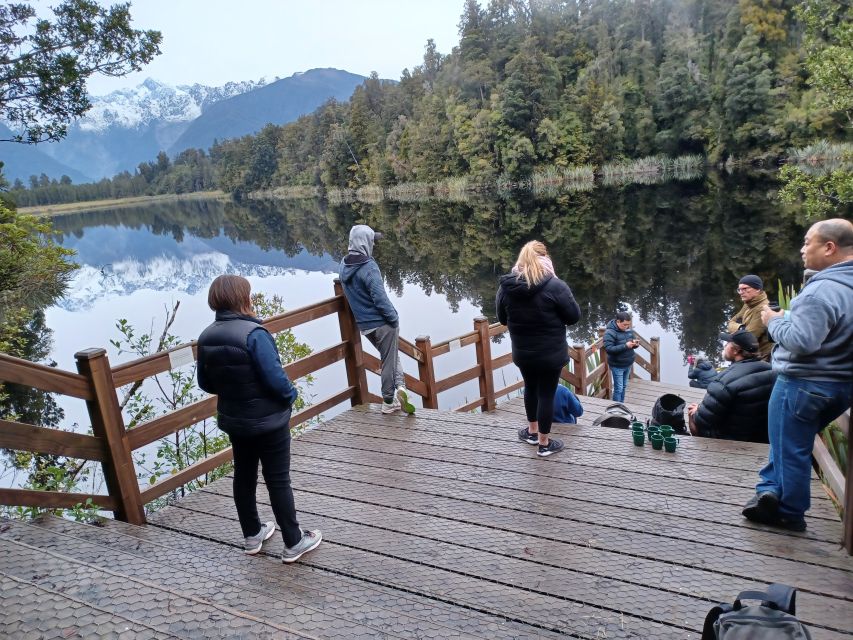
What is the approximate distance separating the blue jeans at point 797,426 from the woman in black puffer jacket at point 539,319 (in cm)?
139

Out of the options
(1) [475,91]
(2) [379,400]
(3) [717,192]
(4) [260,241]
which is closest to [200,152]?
(1) [475,91]

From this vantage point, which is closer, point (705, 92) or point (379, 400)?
point (379, 400)

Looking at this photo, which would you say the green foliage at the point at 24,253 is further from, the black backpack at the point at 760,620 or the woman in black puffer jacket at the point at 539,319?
the black backpack at the point at 760,620

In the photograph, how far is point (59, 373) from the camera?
3061 millimetres

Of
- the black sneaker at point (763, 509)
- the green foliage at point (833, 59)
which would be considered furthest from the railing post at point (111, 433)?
the green foliage at point (833, 59)

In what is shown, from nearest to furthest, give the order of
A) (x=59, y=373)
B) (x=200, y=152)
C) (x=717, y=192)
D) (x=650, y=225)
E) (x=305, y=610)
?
(x=305, y=610), (x=59, y=373), (x=650, y=225), (x=717, y=192), (x=200, y=152)

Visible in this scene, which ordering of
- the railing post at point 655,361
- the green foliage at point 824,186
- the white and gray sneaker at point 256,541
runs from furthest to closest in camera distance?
the green foliage at point 824,186 < the railing post at point 655,361 < the white and gray sneaker at point 256,541

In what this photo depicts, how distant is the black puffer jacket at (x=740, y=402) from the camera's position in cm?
406

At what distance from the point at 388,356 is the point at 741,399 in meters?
2.72

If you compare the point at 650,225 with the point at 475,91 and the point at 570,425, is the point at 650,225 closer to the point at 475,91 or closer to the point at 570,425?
the point at 570,425

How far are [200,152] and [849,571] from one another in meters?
152

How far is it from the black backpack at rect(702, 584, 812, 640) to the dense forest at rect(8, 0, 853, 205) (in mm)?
45691

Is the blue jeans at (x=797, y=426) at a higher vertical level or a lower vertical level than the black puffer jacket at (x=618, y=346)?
higher

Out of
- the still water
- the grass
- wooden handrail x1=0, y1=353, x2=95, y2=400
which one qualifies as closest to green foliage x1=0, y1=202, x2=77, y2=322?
the still water
